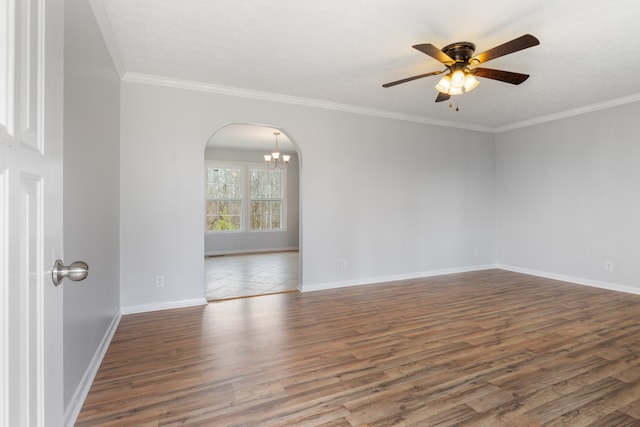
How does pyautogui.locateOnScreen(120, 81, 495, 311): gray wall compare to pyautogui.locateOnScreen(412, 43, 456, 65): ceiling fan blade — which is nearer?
pyautogui.locateOnScreen(412, 43, 456, 65): ceiling fan blade

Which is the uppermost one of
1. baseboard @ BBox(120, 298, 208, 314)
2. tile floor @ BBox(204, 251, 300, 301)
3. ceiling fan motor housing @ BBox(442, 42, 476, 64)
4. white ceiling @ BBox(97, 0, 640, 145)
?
white ceiling @ BBox(97, 0, 640, 145)

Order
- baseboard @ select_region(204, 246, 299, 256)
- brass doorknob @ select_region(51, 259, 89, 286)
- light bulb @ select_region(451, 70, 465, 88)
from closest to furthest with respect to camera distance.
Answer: brass doorknob @ select_region(51, 259, 89, 286) < light bulb @ select_region(451, 70, 465, 88) < baseboard @ select_region(204, 246, 299, 256)

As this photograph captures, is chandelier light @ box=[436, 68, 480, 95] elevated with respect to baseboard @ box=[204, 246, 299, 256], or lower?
elevated

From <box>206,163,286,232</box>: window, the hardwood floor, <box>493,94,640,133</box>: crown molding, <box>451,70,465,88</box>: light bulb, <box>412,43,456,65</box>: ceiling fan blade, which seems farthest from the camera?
<box>206,163,286,232</box>: window

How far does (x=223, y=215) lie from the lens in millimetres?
7961

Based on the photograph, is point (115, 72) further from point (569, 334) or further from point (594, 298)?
point (594, 298)

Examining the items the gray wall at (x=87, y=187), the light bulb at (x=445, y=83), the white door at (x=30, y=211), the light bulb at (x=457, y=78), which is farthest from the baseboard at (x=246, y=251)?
the white door at (x=30, y=211)

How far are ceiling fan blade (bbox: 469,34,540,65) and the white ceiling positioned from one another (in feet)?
0.91

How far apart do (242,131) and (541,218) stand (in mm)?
5643

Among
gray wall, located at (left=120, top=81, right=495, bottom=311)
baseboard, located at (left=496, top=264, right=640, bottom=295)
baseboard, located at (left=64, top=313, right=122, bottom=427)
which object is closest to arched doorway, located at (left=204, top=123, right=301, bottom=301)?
gray wall, located at (left=120, top=81, right=495, bottom=311)

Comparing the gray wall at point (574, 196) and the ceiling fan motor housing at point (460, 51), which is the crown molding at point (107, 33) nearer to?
the ceiling fan motor housing at point (460, 51)

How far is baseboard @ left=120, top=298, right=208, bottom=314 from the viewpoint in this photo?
3463 millimetres

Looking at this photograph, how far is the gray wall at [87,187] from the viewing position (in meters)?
1.74

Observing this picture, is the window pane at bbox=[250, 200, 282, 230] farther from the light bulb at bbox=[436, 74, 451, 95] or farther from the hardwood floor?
the light bulb at bbox=[436, 74, 451, 95]
